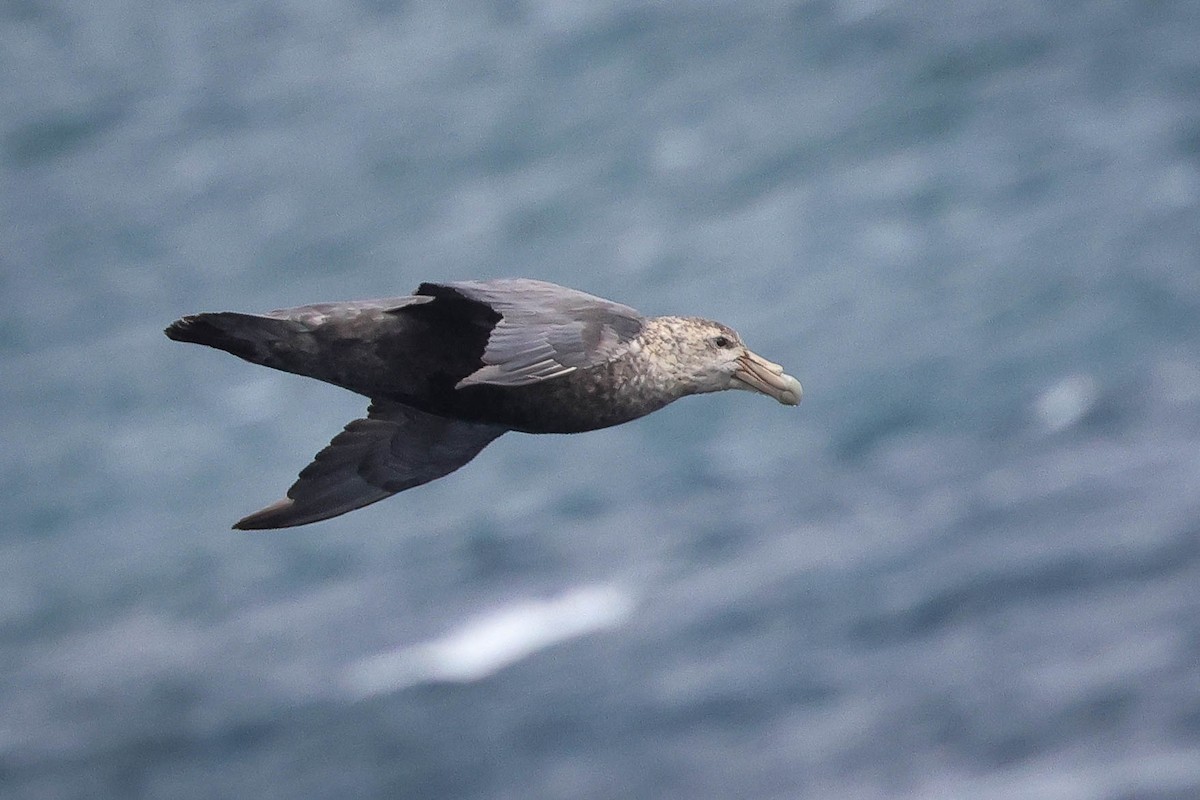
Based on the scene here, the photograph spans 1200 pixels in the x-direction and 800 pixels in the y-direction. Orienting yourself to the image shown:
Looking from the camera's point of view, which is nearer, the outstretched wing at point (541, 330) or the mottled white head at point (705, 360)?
the outstretched wing at point (541, 330)

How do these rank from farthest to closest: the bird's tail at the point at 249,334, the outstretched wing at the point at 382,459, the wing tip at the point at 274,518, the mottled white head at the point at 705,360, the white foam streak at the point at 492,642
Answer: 1. the white foam streak at the point at 492,642
2. the outstretched wing at the point at 382,459
3. the wing tip at the point at 274,518
4. the mottled white head at the point at 705,360
5. the bird's tail at the point at 249,334

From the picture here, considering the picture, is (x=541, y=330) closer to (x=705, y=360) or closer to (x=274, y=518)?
(x=705, y=360)

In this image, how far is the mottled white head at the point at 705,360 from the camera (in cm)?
950

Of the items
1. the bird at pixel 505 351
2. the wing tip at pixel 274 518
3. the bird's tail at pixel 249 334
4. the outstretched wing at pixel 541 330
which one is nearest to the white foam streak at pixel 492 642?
the wing tip at pixel 274 518

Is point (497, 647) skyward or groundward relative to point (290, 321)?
skyward

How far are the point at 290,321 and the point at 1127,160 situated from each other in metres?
37.2

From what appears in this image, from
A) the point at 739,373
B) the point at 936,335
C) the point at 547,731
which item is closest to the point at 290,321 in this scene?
the point at 739,373

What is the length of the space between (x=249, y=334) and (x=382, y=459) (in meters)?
1.80

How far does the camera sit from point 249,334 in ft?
30.6

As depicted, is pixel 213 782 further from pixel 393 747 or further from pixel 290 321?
pixel 290 321

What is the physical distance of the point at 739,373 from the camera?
9.99 meters

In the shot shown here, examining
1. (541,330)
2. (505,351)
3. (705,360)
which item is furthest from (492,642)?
(505,351)

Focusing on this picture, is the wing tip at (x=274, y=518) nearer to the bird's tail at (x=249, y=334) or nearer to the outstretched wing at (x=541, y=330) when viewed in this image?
the bird's tail at (x=249, y=334)

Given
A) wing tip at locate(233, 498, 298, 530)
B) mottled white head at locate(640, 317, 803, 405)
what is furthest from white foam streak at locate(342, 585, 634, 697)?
mottled white head at locate(640, 317, 803, 405)
